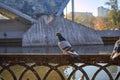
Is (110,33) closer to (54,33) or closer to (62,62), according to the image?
(54,33)

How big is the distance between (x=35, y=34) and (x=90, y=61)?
27.9 m

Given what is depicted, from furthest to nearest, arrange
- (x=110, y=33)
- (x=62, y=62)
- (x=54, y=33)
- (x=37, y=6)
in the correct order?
(x=37, y=6)
(x=54, y=33)
(x=110, y=33)
(x=62, y=62)

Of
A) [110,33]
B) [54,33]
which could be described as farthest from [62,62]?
[54,33]

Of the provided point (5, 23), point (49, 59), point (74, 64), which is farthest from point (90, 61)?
point (5, 23)

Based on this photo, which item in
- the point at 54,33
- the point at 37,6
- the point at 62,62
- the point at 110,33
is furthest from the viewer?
the point at 37,6

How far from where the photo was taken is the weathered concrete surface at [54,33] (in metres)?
30.5

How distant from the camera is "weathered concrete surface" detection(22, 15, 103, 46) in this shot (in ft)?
100

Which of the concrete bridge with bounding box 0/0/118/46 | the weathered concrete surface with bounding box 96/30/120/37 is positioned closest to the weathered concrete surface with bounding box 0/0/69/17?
the concrete bridge with bounding box 0/0/118/46

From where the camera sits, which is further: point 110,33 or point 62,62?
point 110,33

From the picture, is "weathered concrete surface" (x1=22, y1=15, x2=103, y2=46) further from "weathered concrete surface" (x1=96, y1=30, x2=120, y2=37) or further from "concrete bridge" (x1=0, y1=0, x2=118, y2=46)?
"weathered concrete surface" (x1=96, y1=30, x2=120, y2=37)

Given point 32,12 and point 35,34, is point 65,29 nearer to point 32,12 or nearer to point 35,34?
point 35,34

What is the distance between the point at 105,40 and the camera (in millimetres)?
31875

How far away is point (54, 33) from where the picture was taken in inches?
1242

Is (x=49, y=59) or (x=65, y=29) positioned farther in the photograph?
(x=65, y=29)
